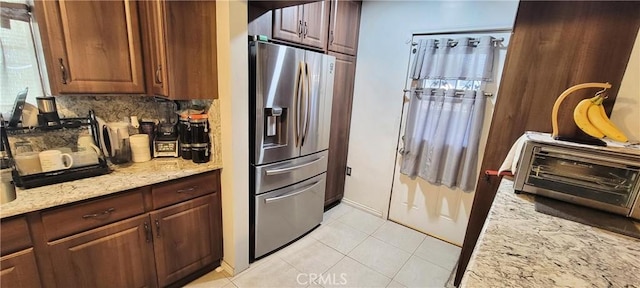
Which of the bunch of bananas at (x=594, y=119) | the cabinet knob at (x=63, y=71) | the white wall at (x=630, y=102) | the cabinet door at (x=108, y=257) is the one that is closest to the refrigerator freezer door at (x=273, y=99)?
the cabinet door at (x=108, y=257)

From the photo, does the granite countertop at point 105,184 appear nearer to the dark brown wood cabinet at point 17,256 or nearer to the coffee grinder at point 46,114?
the dark brown wood cabinet at point 17,256

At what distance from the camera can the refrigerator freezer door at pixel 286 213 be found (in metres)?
2.01

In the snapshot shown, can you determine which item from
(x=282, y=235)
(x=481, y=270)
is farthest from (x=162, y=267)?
(x=481, y=270)

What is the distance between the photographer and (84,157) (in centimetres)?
144

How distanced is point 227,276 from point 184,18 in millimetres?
1768

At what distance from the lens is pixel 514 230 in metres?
0.97

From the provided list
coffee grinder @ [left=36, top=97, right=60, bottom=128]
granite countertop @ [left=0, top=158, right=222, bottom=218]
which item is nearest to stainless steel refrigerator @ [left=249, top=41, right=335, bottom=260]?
granite countertop @ [left=0, top=158, right=222, bottom=218]

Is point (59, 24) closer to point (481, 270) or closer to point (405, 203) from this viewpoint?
point (481, 270)

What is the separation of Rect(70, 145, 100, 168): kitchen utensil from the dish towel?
2316mm

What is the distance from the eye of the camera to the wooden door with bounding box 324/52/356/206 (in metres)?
2.62

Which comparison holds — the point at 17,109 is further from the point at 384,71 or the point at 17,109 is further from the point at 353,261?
the point at 384,71

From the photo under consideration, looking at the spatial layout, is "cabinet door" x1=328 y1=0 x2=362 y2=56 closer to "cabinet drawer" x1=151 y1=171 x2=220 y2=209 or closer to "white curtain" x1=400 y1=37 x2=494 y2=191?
"white curtain" x1=400 y1=37 x2=494 y2=191

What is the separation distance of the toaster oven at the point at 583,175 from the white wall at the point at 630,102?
1.16 ft

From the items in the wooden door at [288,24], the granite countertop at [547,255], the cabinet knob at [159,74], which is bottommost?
the granite countertop at [547,255]
